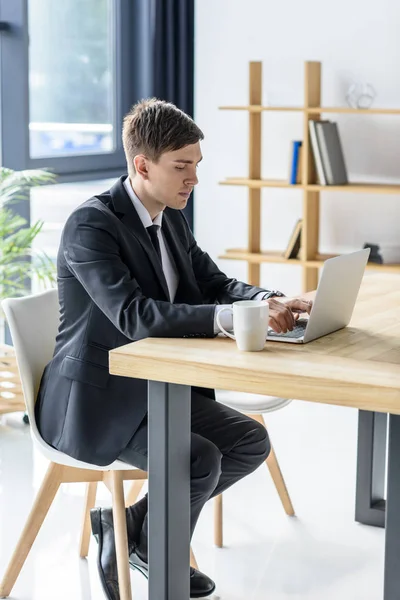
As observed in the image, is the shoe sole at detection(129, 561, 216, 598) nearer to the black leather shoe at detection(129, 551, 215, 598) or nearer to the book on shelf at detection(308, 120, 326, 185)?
the black leather shoe at detection(129, 551, 215, 598)

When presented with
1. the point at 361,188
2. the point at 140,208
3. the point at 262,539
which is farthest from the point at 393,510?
the point at 361,188

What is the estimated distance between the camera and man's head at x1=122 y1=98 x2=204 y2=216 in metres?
2.25

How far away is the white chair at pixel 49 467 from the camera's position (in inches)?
88.4

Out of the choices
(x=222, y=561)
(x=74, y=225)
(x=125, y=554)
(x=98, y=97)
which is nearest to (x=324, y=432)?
(x=222, y=561)

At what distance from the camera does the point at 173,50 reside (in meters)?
5.23

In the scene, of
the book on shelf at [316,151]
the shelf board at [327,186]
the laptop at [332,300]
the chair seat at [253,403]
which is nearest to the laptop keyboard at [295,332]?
the laptop at [332,300]

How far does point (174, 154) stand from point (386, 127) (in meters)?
2.81

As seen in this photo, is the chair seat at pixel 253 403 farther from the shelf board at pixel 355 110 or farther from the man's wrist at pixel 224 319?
the shelf board at pixel 355 110

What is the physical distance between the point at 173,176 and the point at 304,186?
99.5 inches

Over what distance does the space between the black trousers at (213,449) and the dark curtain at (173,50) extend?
312cm

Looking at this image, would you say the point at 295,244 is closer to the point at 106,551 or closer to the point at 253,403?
the point at 253,403

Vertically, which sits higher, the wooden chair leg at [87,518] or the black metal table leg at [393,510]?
the black metal table leg at [393,510]

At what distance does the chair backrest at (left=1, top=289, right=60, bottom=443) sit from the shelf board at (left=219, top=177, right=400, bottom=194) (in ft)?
8.03

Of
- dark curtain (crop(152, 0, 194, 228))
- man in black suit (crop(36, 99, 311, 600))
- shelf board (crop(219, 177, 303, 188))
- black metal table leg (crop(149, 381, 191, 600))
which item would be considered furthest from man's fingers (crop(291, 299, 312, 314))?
dark curtain (crop(152, 0, 194, 228))
